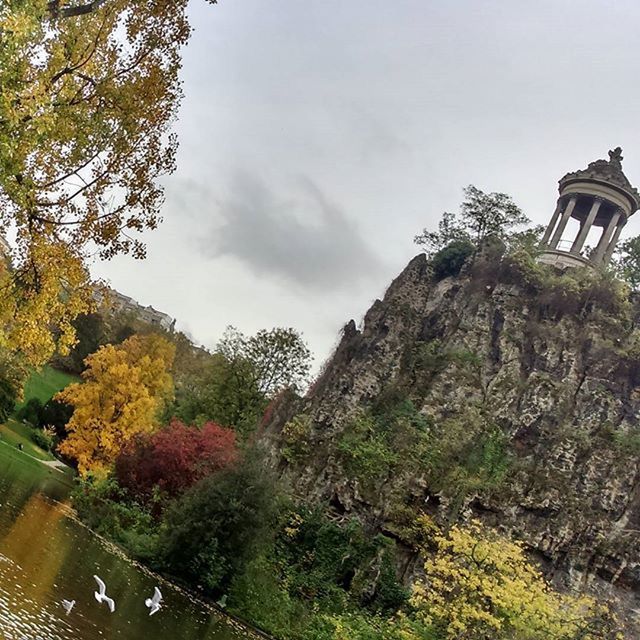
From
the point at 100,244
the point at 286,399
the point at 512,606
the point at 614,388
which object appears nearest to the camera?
the point at 100,244

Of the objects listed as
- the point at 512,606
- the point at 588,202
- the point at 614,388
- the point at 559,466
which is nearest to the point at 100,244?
the point at 512,606

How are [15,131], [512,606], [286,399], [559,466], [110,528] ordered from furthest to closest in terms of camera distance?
[286,399]
[559,466]
[110,528]
[512,606]
[15,131]

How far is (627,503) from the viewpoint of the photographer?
96.0 ft

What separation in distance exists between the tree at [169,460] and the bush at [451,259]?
19103mm

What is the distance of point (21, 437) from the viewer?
51.1 m

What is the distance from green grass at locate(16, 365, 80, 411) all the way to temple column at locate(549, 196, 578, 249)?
4390 centimetres

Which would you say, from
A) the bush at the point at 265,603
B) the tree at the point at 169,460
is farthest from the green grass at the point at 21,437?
the bush at the point at 265,603

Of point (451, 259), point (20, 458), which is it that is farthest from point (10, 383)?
point (451, 259)

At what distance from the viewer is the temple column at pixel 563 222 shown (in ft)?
146

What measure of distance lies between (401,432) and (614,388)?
1133cm

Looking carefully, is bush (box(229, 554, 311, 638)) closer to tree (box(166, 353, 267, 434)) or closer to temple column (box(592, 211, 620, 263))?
tree (box(166, 353, 267, 434))

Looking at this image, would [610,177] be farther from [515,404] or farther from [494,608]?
[494,608]

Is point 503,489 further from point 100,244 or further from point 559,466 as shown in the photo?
point 100,244

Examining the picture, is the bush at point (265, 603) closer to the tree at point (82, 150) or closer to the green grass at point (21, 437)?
the tree at point (82, 150)
